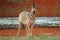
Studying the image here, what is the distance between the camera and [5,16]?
32.7 feet

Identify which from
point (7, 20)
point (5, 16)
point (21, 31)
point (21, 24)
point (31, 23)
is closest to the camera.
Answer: point (31, 23)

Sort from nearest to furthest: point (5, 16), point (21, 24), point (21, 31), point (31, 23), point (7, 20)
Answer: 1. point (31, 23)
2. point (21, 24)
3. point (21, 31)
4. point (7, 20)
5. point (5, 16)

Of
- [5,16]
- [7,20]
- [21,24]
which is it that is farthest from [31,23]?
[5,16]

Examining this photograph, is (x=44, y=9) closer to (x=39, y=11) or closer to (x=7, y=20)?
(x=39, y=11)

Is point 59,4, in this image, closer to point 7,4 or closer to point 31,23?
point 7,4

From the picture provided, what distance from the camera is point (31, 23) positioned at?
7133 millimetres

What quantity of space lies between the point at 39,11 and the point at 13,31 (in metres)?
1.61

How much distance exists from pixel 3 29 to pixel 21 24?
3.87 ft

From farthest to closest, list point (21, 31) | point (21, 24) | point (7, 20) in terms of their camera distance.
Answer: point (7, 20) → point (21, 31) → point (21, 24)

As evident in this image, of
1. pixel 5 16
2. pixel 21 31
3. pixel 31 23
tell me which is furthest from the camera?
pixel 5 16

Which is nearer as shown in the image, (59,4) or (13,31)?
(13,31)

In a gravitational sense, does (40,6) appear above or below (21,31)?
above

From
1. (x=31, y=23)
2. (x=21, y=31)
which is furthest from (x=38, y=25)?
(x=31, y=23)

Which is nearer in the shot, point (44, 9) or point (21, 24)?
point (21, 24)
